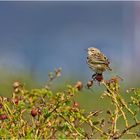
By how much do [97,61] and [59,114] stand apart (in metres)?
0.49

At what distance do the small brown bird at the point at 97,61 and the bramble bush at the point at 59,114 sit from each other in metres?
0.14

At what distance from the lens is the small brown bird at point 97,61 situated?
8.51 feet

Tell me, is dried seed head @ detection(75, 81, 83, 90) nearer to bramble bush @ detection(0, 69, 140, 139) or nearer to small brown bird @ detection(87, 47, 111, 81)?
bramble bush @ detection(0, 69, 140, 139)

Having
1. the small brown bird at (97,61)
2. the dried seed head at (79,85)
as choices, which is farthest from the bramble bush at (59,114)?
the small brown bird at (97,61)

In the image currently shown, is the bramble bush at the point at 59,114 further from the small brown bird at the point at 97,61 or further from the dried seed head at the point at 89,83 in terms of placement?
the small brown bird at the point at 97,61

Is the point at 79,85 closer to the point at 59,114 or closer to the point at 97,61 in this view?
the point at 59,114

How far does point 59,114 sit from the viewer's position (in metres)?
2.28

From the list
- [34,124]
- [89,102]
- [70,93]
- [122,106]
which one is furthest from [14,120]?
[89,102]

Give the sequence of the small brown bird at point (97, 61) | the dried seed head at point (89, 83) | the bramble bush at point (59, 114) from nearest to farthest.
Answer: the bramble bush at point (59, 114)
the dried seed head at point (89, 83)
the small brown bird at point (97, 61)

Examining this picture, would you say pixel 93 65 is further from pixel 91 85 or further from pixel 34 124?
pixel 34 124

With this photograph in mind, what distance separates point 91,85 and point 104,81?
55mm

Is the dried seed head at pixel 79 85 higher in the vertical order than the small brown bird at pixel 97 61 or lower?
lower

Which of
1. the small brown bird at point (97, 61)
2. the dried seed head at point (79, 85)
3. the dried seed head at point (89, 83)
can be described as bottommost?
the dried seed head at point (79, 85)

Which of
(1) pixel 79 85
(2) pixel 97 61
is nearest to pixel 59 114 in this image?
(1) pixel 79 85
